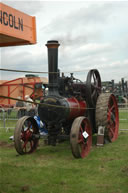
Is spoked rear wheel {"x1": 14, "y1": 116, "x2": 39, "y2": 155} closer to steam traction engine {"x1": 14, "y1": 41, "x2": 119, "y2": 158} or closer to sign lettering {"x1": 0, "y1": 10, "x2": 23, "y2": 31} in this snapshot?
steam traction engine {"x1": 14, "y1": 41, "x2": 119, "y2": 158}

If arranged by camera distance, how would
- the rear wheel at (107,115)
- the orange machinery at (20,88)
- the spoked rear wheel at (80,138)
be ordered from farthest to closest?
the orange machinery at (20,88) → the rear wheel at (107,115) → the spoked rear wheel at (80,138)

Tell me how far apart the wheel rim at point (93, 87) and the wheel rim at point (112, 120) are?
0.40 metres

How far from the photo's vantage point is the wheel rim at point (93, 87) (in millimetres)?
5906

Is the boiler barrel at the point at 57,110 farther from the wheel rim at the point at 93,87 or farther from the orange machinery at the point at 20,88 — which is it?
the orange machinery at the point at 20,88

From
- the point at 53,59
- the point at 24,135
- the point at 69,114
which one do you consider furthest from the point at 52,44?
the point at 24,135

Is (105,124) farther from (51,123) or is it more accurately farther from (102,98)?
(51,123)

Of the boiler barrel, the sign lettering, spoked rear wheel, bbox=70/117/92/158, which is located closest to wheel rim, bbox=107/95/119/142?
spoked rear wheel, bbox=70/117/92/158

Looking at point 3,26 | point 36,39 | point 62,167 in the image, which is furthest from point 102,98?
point 3,26

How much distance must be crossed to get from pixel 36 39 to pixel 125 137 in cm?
430

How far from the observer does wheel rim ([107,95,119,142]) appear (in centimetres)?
631

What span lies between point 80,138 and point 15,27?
2.55 m

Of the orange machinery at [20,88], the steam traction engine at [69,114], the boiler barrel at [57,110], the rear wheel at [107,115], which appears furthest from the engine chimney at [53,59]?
the orange machinery at [20,88]

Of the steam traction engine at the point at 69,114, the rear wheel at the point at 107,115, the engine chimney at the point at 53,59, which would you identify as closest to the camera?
the steam traction engine at the point at 69,114

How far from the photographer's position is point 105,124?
5961mm
